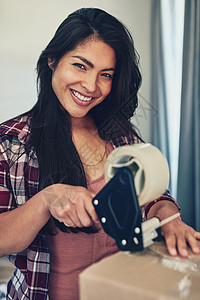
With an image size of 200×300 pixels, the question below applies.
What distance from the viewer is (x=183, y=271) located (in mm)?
573

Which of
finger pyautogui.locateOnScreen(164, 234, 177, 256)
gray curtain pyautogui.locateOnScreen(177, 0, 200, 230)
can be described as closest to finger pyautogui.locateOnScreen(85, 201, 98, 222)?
finger pyautogui.locateOnScreen(164, 234, 177, 256)

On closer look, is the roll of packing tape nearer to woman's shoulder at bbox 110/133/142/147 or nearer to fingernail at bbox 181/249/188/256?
fingernail at bbox 181/249/188/256

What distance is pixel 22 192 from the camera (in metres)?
0.97

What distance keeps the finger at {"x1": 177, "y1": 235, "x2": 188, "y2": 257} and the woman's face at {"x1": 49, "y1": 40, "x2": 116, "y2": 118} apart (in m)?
0.47

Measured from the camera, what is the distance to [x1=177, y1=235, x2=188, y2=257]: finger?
26.6 inches

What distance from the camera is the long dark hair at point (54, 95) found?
1.00m

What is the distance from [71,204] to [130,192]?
170mm

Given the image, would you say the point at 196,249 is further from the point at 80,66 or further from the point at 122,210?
the point at 80,66

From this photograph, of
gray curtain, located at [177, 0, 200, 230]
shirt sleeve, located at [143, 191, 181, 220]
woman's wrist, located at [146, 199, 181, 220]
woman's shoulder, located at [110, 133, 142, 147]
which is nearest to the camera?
woman's wrist, located at [146, 199, 181, 220]

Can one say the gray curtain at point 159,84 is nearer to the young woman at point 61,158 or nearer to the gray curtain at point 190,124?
the gray curtain at point 190,124

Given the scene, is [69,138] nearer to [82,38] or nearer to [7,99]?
[82,38]

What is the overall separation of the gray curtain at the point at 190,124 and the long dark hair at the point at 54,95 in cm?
140

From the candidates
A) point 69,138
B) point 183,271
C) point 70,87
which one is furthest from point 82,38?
point 183,271

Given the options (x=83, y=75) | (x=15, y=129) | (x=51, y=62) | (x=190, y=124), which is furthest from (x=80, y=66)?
(x=190, y=124)
